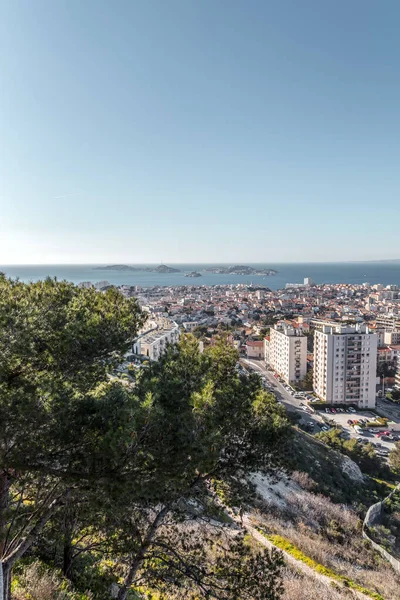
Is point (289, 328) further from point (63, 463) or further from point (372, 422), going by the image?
point (63, 463)

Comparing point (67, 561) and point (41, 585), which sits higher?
point (41, 585)

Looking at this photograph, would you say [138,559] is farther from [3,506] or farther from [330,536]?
[330,536]

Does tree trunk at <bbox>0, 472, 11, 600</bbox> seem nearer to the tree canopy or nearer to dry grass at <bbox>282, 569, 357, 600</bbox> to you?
the tree canopy

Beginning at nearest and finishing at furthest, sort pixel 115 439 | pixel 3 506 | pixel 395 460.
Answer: pixel 115 439, pixel 3 506, pixel 395 460

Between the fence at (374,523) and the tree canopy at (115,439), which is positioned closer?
the tree canopy at (115,439)

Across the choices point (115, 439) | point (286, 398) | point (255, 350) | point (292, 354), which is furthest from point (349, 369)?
point (115, 439)

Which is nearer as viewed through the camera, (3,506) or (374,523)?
(3,506)

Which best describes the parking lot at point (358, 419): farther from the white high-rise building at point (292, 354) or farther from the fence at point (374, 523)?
the fence at point (374, 523)

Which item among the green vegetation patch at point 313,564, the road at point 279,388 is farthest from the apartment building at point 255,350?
the green vegetation patch at point 313,564
